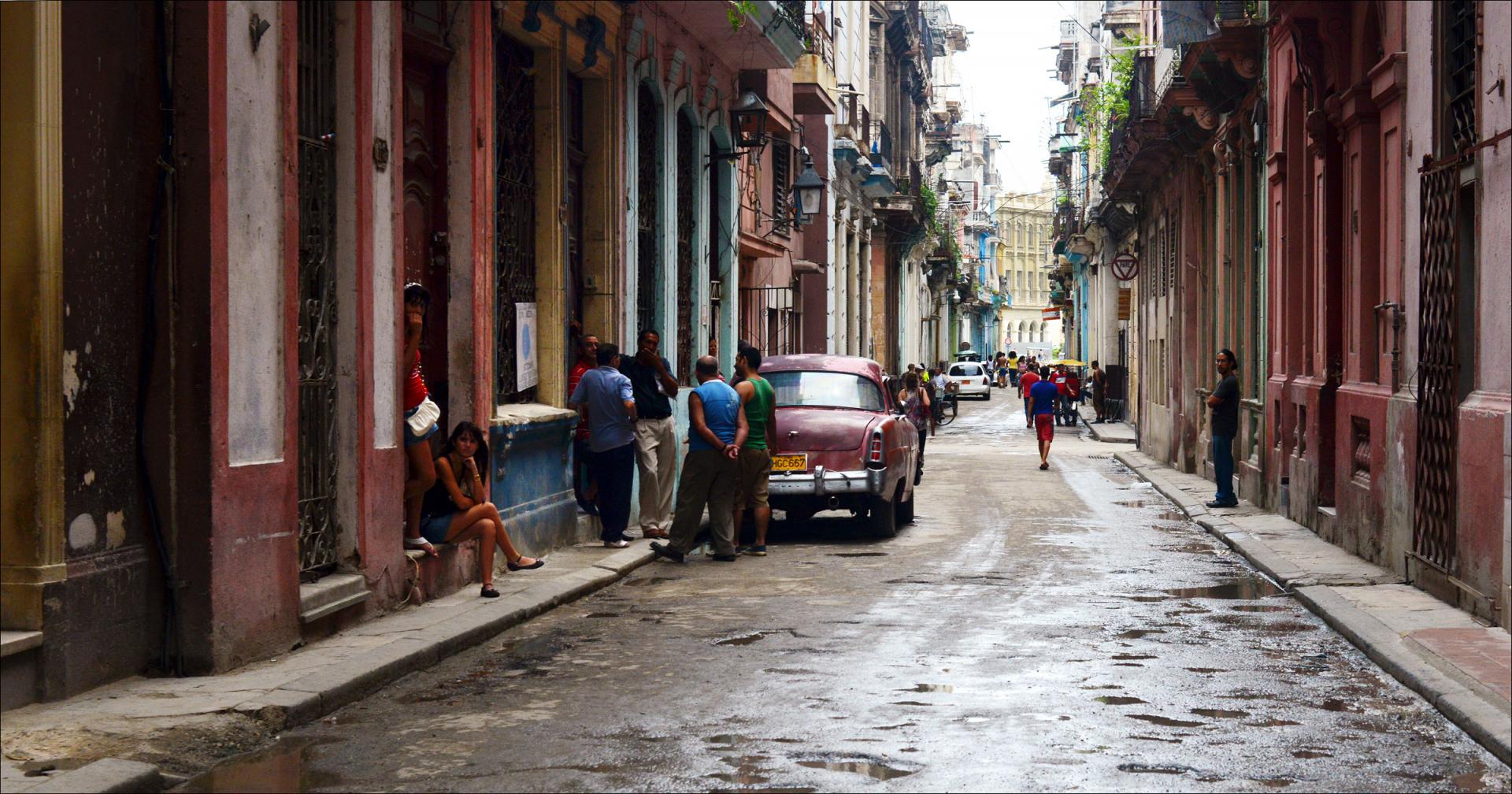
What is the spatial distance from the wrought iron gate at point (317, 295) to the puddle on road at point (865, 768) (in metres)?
4.12

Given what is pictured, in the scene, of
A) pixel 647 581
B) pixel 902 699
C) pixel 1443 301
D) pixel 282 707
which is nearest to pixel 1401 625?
pixel 1443 301

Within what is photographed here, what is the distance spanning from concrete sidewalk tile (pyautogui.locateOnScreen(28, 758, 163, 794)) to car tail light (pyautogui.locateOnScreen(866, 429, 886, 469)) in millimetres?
9968

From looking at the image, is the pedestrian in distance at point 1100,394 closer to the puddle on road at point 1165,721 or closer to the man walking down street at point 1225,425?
the man walking down street at point 1225,425

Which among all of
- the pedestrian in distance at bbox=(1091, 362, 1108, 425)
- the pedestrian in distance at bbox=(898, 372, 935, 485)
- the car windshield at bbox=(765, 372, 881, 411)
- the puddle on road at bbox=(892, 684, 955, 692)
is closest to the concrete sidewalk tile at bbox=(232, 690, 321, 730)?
the puddle on road at bbox=(892, 684, 955, 692)

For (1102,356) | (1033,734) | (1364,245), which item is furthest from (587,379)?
(1102,356)

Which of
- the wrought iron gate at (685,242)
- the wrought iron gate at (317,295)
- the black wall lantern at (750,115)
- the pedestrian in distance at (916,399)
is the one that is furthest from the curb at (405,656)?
the pedestrian in distance at (916,399)

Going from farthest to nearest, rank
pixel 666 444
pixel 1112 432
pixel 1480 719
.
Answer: pixel 1112 432, pixel 666 444, pixel 1480 719

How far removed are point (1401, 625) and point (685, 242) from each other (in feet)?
38.8

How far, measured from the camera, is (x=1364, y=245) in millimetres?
14469

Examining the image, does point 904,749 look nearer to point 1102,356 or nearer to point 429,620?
point 429,620

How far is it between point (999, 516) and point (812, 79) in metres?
13.5

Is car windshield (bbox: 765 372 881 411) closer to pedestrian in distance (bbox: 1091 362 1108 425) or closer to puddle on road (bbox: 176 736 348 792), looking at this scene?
puddle on road (bbox: 176 736 348 792)

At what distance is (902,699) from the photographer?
7.80 meters

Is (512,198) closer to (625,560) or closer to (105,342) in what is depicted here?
(625,560)
